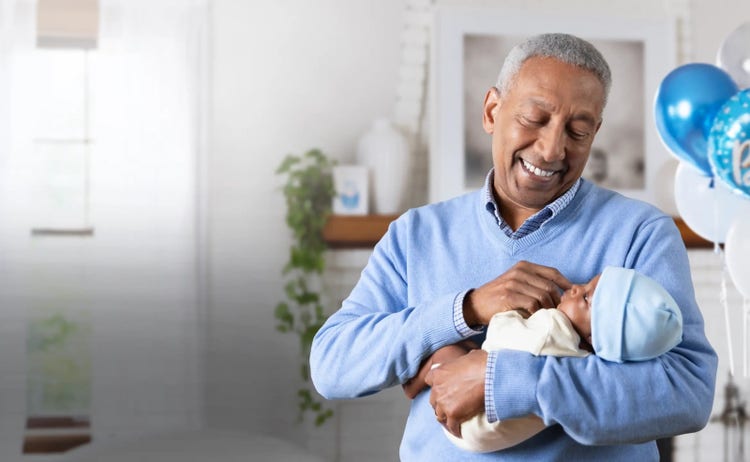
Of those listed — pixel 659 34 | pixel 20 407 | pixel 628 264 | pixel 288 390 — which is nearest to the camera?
pixel 628 264

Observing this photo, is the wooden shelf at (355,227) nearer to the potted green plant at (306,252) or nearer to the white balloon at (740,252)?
the potted green plant at (306,252)

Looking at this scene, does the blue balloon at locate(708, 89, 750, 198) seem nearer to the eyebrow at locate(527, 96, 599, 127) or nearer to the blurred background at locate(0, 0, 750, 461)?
the eyebrow at locate(527, 96, 599, 127)

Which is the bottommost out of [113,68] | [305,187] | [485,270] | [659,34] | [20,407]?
[20,407]

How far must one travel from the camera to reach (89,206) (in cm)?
365

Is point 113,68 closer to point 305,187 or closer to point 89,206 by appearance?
point 89,206

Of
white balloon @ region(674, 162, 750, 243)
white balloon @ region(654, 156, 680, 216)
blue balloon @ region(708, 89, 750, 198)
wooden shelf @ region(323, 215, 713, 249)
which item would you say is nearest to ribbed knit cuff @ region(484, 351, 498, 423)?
blue balloon @ region(708, 89, 750, 198)

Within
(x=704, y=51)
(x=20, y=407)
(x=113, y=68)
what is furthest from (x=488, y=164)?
(x=20, y=407)

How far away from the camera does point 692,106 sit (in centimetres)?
226

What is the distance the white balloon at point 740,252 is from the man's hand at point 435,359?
110 cm

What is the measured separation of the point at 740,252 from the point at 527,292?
3.74 ft

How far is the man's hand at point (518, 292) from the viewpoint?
136cm

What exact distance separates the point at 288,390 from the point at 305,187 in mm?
894

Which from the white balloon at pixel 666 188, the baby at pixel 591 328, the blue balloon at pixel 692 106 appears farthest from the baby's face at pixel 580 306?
the white balloon at pixel 666 188

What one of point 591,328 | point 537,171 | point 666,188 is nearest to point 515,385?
point 591,328
